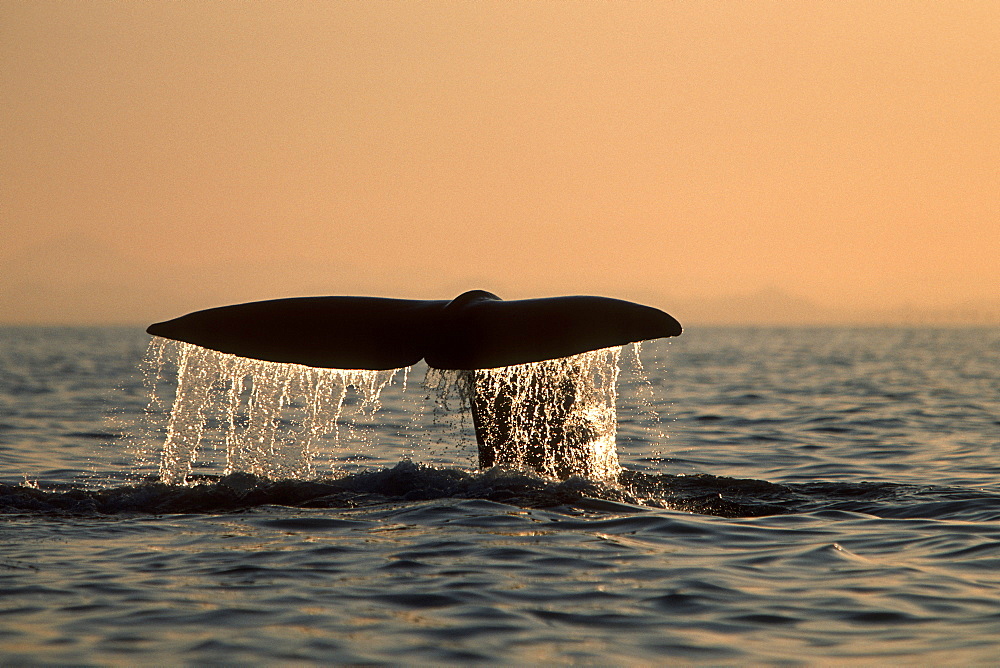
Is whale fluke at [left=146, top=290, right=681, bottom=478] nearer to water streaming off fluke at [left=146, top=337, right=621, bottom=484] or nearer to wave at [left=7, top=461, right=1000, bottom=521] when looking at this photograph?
water streaming off fluke at [left=146, top=337, right=621, bottom=484]

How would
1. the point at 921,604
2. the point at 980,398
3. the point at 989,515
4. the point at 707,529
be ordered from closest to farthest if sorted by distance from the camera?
the point at 921,604 → the point at 707,529 → the point at 989,515 → the point at 980,398

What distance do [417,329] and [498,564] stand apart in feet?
6.16

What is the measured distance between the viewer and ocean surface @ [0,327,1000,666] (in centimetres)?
593

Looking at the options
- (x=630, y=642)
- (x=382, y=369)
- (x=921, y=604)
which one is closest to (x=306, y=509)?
(x=382, y=369)

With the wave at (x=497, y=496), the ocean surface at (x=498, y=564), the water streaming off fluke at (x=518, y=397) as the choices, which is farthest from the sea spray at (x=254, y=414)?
the wave at (x=497, y=496)

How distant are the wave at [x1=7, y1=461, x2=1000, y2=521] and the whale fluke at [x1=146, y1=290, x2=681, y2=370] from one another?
5.25 ft

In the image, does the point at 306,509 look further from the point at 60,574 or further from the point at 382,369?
the point at 60,574

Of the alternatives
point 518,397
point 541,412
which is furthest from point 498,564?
point 541,412

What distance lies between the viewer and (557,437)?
10.3 m

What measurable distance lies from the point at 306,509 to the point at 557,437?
227 centimetres

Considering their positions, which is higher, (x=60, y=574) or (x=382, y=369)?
(x=382, y=369)

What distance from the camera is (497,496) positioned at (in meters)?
9.59

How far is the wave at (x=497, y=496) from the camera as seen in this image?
9.61 m

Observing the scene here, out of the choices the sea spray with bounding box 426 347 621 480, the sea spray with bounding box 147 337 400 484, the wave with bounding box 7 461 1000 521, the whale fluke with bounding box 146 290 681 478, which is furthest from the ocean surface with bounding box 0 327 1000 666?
the whale fluke with bounding box 146 290 681 478
